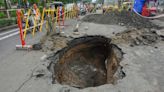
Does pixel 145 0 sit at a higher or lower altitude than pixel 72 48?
higher

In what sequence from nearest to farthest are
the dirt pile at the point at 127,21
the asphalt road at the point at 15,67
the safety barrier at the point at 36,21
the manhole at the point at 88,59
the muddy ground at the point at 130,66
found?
1. the muddy ground at the point at 130,66
2. the asphalt road at the point at 15,67
3. the manhole at the point at 88,59
4. the safety barrier at the point at 36,21
5. the dirt pile at the point at 127,21

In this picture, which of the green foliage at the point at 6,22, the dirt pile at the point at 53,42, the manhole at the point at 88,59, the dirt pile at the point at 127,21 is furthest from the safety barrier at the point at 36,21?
the dirt pile at the point at 127,21

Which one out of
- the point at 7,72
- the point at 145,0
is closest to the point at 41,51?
the point at 7,72

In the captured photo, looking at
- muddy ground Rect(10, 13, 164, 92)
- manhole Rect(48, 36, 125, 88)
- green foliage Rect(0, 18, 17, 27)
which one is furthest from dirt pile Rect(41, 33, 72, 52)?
green foliage Rect(0, 18, 17, 27)

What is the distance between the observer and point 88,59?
850cm

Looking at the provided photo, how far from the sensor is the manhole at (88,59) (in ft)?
21.6

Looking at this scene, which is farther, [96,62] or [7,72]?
[96,62]

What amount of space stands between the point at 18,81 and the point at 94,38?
4888 millimetres

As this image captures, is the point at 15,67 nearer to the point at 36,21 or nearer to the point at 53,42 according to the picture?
the point at 53,42

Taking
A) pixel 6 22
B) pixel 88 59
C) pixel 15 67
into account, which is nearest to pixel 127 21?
pixel 88 59

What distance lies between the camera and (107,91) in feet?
11.7

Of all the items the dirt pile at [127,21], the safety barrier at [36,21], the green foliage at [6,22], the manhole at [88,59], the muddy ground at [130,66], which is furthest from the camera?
the green foliage at [6,22]

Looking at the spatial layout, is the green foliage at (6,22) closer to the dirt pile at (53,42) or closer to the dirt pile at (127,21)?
the dirt pile at (127,21)

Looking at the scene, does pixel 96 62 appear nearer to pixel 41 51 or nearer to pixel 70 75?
pixel 70 75
